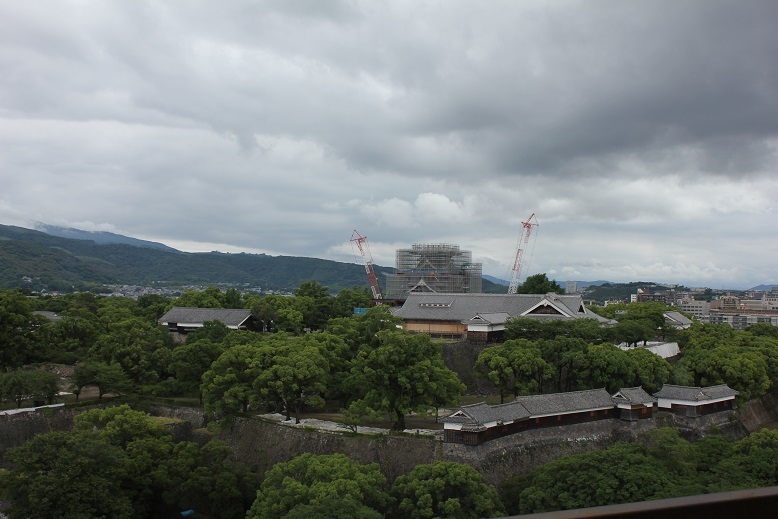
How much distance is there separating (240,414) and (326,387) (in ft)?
11.5

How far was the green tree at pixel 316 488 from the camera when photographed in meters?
14.2

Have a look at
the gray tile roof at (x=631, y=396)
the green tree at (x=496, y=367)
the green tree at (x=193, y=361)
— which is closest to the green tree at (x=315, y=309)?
the green tree at (x=193, y=361)

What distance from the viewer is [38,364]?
26078 mm

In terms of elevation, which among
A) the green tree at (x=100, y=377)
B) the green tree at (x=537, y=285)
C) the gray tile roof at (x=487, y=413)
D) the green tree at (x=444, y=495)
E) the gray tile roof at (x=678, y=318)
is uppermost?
the green tree at (x=537, y=285)

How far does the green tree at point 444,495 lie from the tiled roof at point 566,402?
5.26 meters

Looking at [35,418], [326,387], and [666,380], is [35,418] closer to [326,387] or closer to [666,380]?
[326,387]

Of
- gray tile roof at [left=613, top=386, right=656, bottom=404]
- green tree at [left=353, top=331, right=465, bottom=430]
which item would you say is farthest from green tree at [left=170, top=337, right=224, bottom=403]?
gray tile roof at [left=613, top=386, right=656, bottom=404]

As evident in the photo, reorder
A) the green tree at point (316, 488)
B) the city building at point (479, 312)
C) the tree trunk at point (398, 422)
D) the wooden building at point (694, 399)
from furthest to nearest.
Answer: the city building at point (479, 312) < the wooden building at point (694, 399) < the tree trunk at point (398, 422) < the green tree at point (316, 488)

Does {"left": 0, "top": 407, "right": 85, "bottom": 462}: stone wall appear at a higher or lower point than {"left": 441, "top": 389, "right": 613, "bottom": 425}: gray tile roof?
lower

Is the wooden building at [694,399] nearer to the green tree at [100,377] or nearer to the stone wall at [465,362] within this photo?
the stone wall at [465,362]

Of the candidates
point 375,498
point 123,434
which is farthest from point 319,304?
point 375,498

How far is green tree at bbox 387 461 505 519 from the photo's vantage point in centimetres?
1509

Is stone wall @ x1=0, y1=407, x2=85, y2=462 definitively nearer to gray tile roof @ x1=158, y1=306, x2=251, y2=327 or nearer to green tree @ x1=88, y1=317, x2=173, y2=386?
green tree @ x1=88, y1=317, x2=173, y2=386

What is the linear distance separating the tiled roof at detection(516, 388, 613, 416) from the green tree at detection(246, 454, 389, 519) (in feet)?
22.5
